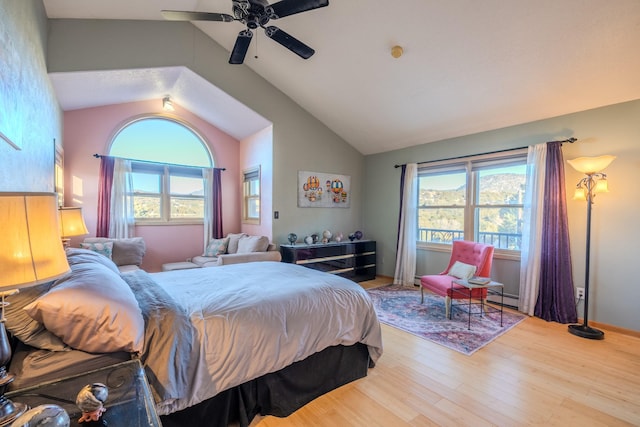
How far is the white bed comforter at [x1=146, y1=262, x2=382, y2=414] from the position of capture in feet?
4.69

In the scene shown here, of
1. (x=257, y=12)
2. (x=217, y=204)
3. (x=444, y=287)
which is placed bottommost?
(x=444, y=287)

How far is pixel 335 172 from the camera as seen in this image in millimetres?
5184

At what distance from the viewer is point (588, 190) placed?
9.88 ft

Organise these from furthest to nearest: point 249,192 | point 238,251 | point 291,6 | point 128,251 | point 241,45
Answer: point 249,192, point 238,251, point 128,251, point 241,45, point 291,6

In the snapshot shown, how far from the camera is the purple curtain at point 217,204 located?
4.96 meters

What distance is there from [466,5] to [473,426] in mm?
3259

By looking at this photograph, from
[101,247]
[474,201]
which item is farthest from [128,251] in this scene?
[474,201]

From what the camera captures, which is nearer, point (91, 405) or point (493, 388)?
point (91, 405)

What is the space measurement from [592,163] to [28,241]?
4.25 m

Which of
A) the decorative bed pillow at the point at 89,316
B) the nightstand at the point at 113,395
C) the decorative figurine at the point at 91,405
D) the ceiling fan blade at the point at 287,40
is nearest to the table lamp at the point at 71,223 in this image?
the decorative bed pillow at the point at 89,316

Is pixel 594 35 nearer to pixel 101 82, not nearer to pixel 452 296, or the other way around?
pixel 452 296

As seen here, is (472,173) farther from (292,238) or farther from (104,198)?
(104,198)

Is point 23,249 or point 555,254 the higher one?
point 23,249

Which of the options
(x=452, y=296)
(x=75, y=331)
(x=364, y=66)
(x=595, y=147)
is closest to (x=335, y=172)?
(x=364, y=66)
